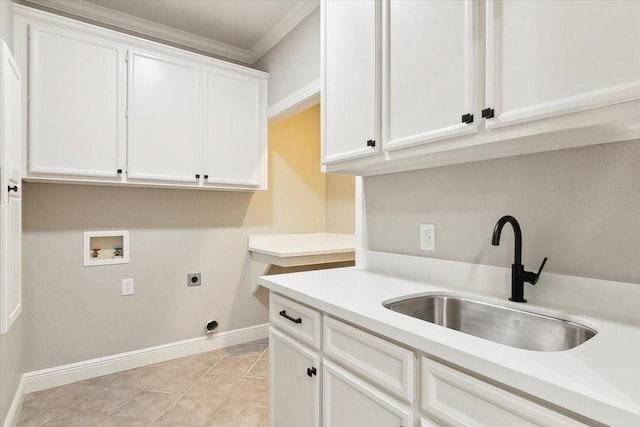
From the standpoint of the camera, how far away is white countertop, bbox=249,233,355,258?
265 cm

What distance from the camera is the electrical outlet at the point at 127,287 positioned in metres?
2.64

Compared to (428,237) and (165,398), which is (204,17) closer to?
(428,237)

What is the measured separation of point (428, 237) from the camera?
1.58 meters

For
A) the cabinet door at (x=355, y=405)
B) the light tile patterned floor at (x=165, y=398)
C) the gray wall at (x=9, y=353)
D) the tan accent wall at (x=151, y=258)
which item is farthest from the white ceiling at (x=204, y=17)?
the light tile patterned floor at (x=165, y=398)

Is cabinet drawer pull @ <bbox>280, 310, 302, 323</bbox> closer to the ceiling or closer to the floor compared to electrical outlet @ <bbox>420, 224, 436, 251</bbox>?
closer to the floor

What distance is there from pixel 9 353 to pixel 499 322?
2.45m

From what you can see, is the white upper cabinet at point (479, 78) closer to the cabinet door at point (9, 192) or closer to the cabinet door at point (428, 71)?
the cabinet door at point (428, 71)

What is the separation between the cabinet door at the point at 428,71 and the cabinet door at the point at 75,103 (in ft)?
6.35

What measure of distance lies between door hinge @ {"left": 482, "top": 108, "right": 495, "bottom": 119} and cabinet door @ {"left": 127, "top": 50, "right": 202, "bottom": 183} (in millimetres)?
2185

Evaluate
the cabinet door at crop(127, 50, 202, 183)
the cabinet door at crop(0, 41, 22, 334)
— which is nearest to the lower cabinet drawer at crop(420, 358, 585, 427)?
the cabinet door at crop(0, 41, 22, 334)

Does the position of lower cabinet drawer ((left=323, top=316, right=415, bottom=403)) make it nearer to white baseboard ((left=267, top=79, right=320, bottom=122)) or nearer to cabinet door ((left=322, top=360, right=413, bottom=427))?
cabinet door ((left=322, top=360, right=413, bottom=427))

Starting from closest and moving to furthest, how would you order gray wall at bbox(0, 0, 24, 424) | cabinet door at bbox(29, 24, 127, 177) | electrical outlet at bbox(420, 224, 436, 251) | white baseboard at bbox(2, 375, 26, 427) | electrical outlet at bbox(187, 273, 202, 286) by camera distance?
electrical outlet at bbox(420, 224, 436, 251)
gray wall at bbox(0, 0, 24, 424)
white baseboard at bbox(2, 375, 26, 427)
cabinet door at bbox(29, 24, 127, 177)
electrical outlet at bbox(187, 273, 202, 286)

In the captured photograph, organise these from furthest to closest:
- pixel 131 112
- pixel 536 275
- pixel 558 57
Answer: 1. pixel 131 112
2. pixel 536 275
3. pixel 558 57

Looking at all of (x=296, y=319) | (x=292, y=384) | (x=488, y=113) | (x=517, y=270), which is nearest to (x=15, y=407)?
(x=292, y=384)
